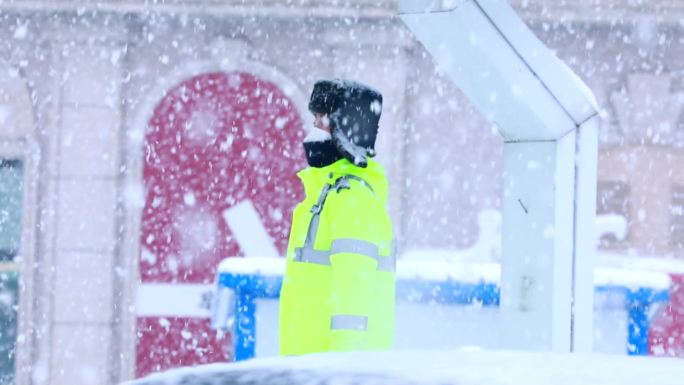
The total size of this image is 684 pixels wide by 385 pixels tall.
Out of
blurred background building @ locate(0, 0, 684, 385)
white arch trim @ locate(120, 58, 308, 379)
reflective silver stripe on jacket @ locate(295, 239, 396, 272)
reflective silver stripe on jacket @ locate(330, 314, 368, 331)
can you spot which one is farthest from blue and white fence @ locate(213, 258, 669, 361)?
white arch trim @ locate(120, 58, 308, 379)

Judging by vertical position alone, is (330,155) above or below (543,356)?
above

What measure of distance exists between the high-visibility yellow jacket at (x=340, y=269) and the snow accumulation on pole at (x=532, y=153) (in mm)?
392

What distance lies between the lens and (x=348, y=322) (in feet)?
10.5

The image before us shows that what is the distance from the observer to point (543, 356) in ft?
4.63

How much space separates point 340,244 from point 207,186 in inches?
245

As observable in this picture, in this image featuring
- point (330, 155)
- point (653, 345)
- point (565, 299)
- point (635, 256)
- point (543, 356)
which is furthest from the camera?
point (635, 256)

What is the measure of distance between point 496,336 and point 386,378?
3637 mm

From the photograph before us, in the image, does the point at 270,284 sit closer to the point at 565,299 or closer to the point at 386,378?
the point at 565,299

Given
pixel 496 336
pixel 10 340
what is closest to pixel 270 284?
pixel 496 336

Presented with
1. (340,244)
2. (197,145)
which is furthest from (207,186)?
(340,244)

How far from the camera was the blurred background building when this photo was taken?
29.6 feet

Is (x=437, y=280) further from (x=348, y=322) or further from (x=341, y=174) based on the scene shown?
(x=348, y=322)

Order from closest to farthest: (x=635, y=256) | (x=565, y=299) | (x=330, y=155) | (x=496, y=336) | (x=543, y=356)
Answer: (x=543, y=356), (x=565, y=299), (x=330, y=155), (x=496, y=336), (x=635, y=256)

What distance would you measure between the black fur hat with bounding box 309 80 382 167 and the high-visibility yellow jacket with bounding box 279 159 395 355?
0.13m
